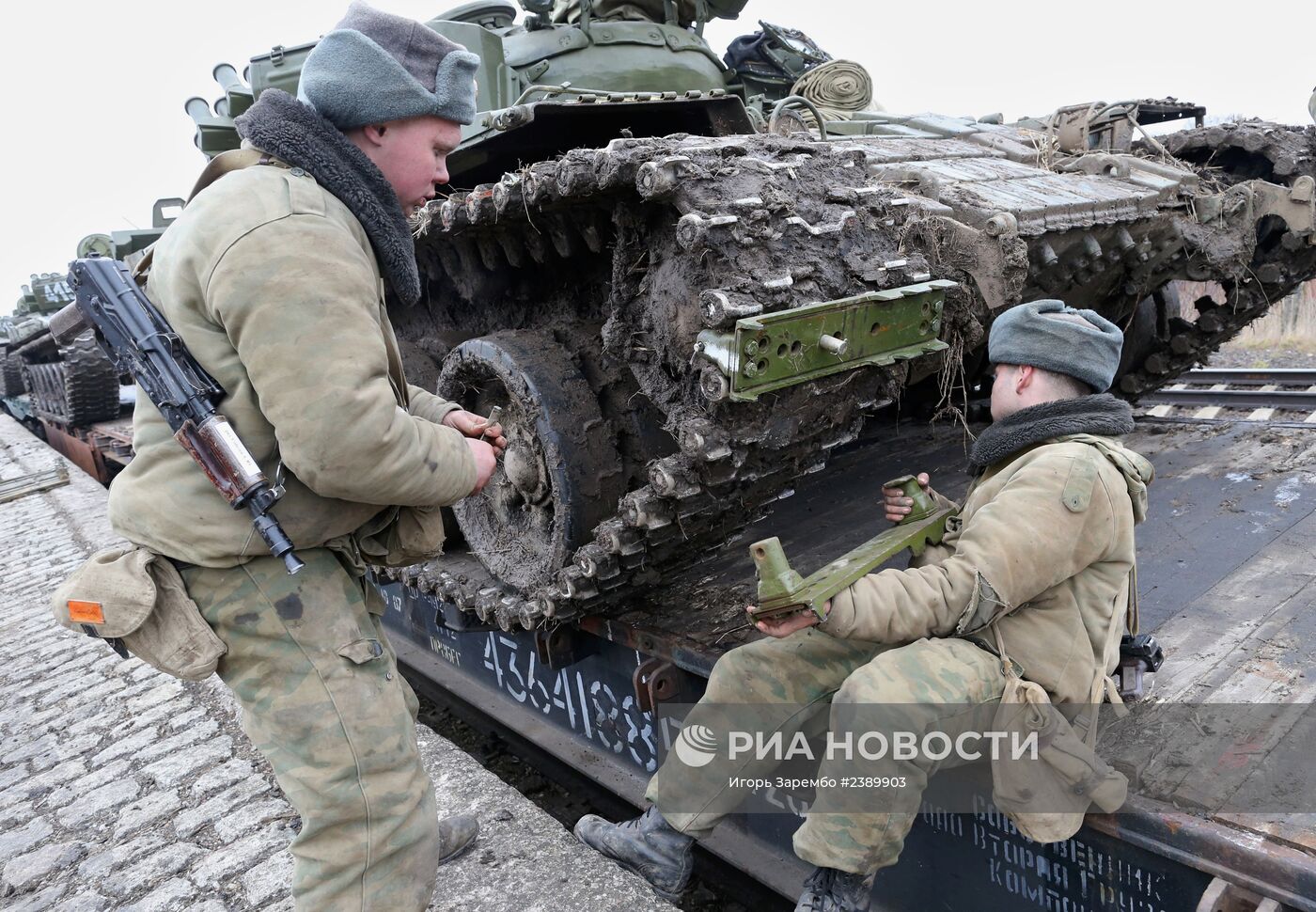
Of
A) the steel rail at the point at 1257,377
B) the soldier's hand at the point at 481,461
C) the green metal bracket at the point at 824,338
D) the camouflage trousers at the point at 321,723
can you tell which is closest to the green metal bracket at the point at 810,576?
the green metal bracket at the point at 824,338

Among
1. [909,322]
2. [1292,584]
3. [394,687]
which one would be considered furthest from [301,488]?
[1292,584]

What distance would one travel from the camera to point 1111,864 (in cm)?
217

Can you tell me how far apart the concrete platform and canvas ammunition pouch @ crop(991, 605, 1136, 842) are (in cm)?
92

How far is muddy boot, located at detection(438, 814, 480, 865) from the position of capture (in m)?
2.71

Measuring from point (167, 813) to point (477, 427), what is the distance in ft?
6.34

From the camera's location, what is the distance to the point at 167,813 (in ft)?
10.5

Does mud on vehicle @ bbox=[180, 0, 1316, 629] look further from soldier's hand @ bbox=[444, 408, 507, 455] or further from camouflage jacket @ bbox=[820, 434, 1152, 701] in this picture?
camouflage jacket @ bbox=[820, 434, 1152, 701]

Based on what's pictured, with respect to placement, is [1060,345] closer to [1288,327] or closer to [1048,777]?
[1048,777]

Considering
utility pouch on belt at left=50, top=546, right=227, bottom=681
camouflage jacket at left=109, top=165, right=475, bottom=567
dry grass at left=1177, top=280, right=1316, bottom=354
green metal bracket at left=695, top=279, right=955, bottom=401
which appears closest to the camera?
camouflage jacket at left=109, top=165, right=475, bottom=567

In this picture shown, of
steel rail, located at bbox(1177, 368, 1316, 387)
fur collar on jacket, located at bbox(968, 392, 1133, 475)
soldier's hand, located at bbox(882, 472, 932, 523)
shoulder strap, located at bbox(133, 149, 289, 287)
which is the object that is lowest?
steel rail, located at bbox(1177, 368, 1316, 387)

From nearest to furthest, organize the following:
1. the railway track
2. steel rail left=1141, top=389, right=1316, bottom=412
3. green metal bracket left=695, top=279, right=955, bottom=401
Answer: green metal bracket left=695, top=279, right=955, bottom=401
the railway track
steel rail left=1141, top=389, right=1316, bottom=412

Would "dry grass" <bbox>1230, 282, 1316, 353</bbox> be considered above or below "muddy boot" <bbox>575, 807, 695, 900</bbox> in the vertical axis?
below

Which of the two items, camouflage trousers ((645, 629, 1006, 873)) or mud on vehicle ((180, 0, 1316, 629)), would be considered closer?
camouflage trousers ((645, 629, 1006, 873))

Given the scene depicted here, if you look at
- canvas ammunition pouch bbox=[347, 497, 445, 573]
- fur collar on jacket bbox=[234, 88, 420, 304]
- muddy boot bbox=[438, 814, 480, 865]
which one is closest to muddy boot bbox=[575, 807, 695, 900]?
muddy boot bbox=[438, 814, 480, 865]
